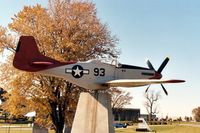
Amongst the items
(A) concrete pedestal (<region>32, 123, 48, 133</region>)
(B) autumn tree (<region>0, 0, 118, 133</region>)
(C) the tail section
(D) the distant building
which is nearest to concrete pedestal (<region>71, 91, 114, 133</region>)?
(C) the tail section

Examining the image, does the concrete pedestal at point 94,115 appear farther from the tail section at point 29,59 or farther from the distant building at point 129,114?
the distant building at point 129,114

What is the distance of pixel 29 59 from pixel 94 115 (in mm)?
3922

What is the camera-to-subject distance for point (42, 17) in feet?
79.2

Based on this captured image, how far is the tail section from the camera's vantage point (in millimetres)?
14102

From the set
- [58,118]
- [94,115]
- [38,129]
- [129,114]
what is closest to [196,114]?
[129,114]

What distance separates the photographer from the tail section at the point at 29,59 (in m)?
14.1

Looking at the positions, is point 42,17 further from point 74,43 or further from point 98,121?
point 98,121

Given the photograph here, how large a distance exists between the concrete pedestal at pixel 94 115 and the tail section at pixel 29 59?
2.18m

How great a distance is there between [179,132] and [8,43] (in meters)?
35.0

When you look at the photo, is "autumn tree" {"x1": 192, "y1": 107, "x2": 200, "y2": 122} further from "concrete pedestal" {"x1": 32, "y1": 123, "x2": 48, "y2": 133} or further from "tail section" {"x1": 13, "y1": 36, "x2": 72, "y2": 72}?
"tail section" {"x1": 13, "y1": 36, "x2": 72, "y2": 72}

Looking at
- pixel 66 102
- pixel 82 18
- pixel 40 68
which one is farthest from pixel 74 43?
pixel 40 68

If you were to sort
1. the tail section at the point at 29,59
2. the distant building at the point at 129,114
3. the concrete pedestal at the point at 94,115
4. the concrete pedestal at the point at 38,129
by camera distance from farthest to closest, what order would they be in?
1. the distant building at the point at 129,114
2. the concrete pedestal at the point at 38,129
3. the concrete pedestal at the point at 94,115
4. the tail section at the point at 29,59

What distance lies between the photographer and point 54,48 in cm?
2381

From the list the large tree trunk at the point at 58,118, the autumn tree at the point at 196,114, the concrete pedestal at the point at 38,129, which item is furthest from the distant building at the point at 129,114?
the large tree trunk at the point at 58,118
